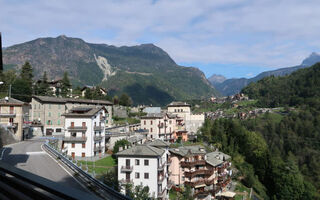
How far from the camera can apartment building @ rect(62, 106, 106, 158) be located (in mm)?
47844

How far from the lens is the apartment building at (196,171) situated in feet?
175

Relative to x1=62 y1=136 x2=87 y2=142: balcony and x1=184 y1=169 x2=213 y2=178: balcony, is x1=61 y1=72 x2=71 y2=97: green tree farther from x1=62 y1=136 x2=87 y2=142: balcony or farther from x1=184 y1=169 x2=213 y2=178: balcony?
x1=184 y1=169 x2=213 y2=178: balcony

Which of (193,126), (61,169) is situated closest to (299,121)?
(193,126)

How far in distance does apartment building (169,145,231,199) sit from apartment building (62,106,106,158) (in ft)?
50.8

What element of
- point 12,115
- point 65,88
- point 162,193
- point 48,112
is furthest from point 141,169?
point 65,88

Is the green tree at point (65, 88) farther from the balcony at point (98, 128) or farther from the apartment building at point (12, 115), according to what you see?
the balcony at point (98, 128)

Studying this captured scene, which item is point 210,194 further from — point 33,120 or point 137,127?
point 33,120

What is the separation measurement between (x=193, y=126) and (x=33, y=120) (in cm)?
5411

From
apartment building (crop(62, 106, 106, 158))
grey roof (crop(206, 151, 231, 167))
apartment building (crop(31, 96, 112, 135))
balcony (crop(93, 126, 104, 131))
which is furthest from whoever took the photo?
apartment building (crop(31, 96, 112, 135))

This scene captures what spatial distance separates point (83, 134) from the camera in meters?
48.5

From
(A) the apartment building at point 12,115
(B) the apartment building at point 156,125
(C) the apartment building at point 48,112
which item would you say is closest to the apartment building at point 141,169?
(A) the apartment building at point 12,115

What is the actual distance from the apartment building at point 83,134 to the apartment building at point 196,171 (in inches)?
609

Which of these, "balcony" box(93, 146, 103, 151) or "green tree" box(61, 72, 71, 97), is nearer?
"balcony" box(93, 146, 103, 151)

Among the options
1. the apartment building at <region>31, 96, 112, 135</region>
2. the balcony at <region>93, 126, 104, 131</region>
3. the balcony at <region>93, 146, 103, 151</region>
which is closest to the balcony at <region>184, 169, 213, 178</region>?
the balcony at <region>93, 146, 103, 151</region>
